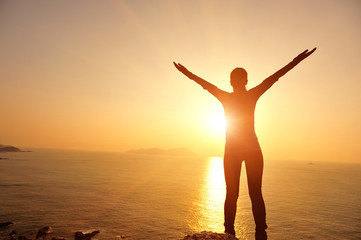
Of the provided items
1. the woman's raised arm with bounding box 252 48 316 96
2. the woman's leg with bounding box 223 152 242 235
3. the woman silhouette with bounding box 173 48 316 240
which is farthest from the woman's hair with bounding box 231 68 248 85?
the woman's leg with bounding box 223 152 242 235

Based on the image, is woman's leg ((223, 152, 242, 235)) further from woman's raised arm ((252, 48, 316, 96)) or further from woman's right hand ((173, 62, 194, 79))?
woman's right hand ((173, 62, 194, 79))

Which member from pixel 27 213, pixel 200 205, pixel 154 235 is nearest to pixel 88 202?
pixel 27 213

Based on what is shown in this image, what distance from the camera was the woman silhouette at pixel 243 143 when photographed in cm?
409

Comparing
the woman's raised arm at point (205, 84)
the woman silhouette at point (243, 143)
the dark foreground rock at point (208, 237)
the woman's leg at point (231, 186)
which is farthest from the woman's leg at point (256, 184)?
the woman's raised arm at point (205, 84)

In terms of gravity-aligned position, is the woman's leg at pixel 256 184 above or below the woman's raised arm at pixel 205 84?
below

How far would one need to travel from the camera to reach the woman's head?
4547 mm

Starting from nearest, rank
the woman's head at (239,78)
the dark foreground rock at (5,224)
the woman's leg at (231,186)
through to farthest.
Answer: the woman's leg at (231,186) < the woman's head at (239,78) < the dark foreground rock at (5,224)

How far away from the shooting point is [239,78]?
4.57 meters

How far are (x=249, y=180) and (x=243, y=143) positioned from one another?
840 millimetres

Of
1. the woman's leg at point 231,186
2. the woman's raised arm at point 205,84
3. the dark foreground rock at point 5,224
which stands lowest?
the dark foreground rock at point 5,224

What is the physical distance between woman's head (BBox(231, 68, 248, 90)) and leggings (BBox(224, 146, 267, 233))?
1567 mm

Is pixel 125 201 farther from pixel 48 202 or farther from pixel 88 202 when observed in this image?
pixel 48 202

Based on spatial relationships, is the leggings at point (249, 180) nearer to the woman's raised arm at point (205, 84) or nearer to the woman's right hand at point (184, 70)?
the woman's raised arm at point (205, 84)

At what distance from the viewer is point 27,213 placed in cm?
3142
